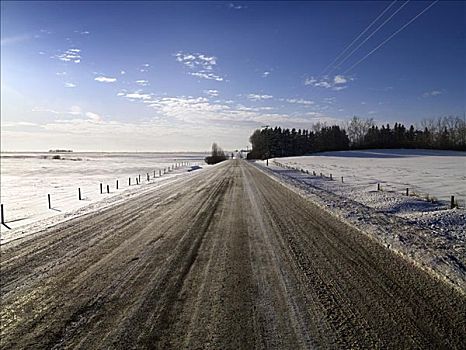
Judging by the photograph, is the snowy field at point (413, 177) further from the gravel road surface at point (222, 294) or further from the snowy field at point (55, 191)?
the snowy field at point (55, 191)

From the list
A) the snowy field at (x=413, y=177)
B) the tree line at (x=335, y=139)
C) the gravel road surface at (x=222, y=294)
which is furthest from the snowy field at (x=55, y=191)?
the tree line at (x=335, y=139)

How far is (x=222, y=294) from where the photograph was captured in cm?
513

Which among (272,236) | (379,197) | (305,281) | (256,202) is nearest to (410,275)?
(305,281)

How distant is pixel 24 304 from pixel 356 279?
484cm

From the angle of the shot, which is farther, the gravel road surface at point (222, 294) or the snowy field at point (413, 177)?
the snowy field at point (413, 177)

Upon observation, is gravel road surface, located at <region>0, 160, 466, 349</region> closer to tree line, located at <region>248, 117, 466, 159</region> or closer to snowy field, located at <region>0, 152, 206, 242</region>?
snowy field, located at <region>0, 152, 206, 242</region>

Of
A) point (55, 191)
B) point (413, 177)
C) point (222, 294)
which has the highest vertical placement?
point (222, 294)

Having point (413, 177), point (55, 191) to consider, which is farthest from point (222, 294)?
point (413, 177)

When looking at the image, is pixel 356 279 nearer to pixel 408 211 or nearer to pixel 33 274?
pixel 33 274

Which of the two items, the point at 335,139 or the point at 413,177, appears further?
the point at 335,139

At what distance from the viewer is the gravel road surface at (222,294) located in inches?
152

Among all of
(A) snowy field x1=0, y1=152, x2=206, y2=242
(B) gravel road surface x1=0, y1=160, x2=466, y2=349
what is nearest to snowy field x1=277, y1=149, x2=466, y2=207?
(B) gravel road surface x1=0, y1=160, x2=466, y2=349

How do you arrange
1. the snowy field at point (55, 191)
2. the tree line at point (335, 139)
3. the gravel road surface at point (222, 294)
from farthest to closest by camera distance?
the tree line at point (335, 139) → the snowy field at point (55, 191) → the gravel road surface at point (222, 294)

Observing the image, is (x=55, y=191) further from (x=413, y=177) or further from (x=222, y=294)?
(x=413, y=177)
